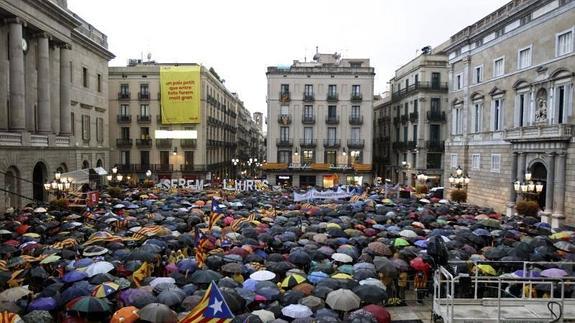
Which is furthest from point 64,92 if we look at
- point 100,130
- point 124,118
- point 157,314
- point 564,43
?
point 564,43

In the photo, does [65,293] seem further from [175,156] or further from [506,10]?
[175,156]

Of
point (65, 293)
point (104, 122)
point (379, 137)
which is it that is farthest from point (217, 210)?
point (379, 137)

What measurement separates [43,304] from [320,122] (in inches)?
1773

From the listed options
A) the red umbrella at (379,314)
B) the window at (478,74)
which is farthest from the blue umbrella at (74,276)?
the window at (478,74)

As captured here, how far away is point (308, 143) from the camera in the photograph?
53812 mm

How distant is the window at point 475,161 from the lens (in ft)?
111

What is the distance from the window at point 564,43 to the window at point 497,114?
6.17 meters

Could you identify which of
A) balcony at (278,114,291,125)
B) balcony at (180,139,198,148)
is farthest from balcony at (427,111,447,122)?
balcony at (180,139,198,148)

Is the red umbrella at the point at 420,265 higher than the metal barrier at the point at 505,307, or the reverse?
the metal barrier at the point at 505,307

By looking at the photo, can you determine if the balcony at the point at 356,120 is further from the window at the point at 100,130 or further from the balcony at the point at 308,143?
the window at the point at 100,130

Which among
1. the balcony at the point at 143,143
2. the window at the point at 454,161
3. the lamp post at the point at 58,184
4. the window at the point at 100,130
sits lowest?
the lamp post at the point at 58,184

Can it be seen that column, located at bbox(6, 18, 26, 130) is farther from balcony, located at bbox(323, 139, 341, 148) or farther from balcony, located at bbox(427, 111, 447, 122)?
balcony, located at bbox(427, 111, 447, 122)

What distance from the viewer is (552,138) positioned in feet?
80.4

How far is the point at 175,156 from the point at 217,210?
33351 millimetres
